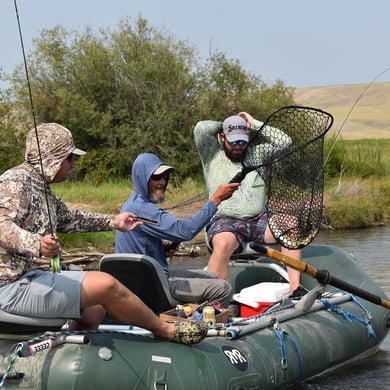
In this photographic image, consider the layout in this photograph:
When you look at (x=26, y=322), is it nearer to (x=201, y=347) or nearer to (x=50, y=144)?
(x=50, y=144)

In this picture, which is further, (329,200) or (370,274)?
(329,200)

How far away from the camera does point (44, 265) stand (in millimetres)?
4660

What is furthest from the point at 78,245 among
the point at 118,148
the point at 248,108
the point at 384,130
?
the point at 384,130

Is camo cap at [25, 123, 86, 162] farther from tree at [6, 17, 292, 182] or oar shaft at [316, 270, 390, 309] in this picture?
tree at [6, 17, 292, 182]

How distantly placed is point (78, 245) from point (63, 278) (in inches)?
366

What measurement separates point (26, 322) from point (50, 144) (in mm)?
935

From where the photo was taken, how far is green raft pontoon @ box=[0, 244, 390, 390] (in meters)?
4.65

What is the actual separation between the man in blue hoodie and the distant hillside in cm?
6436

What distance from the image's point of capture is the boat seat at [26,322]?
176 inches

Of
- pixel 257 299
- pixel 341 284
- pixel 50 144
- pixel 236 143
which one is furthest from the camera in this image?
pixel 236 143

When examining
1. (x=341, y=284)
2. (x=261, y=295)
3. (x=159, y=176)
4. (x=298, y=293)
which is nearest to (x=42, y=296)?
(x=159, y=176)

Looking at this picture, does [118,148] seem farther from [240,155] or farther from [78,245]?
[240,155]

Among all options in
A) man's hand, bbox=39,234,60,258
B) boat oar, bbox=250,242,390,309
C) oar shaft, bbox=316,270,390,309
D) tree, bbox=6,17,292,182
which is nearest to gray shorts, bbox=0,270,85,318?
man's hand, bbox=39,234,60,258

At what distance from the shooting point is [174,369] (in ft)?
16.2
